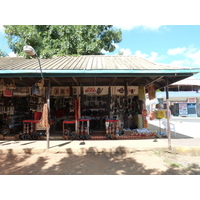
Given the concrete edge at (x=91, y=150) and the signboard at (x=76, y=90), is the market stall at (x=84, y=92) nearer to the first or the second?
the signboard at (x=76, y=90)

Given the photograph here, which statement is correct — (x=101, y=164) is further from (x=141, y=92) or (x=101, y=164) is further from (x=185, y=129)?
(x=185, y=129)

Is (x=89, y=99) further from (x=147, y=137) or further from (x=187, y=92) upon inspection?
(x=187, y=92)

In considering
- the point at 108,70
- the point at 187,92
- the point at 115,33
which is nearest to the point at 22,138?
the point at 108,70

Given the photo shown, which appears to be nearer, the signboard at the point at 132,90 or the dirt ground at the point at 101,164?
the dirt ground at the point at 101,164

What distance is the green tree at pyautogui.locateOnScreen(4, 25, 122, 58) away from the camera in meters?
12.5

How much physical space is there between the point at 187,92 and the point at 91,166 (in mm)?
25610

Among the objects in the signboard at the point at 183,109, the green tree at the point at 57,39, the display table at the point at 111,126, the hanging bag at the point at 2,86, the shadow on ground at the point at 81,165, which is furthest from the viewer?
the signboard at the point at 183,109

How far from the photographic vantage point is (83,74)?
5430 millimetres

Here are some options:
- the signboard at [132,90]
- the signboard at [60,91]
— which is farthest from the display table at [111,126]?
the signboard at [60,91]

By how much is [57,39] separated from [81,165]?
12.9m

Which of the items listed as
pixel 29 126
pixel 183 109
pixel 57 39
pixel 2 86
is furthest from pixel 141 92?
pixel 183 109

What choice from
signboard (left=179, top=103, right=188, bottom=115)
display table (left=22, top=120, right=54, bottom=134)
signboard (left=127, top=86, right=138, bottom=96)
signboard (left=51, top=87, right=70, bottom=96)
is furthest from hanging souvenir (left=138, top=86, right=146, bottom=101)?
signboard (left=179, top=103, right=188, bottom=115)

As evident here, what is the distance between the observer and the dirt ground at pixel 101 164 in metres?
3.88

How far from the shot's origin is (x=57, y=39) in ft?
43.7
